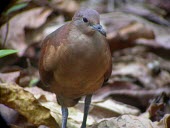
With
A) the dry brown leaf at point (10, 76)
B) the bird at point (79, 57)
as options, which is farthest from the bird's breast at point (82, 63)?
the dry brown leaf at point (10, 76)

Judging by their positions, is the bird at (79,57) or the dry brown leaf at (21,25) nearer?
the bird at (79,57)

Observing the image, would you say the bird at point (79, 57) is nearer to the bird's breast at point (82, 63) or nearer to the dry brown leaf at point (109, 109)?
the bird's breast at point (82, 63)

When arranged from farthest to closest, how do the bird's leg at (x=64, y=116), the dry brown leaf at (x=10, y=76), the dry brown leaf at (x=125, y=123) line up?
the dry brown leaf at (x=10, y=76) → the bird's leg at (x=64, y=116) → the dry brown leaf at (x=125, y=123)

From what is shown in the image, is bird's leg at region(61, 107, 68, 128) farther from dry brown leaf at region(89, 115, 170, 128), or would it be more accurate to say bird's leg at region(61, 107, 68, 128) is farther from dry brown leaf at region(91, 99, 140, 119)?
dry brown leaf at region(91, 99, 140, 119)

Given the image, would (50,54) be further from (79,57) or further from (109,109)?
(109,109)

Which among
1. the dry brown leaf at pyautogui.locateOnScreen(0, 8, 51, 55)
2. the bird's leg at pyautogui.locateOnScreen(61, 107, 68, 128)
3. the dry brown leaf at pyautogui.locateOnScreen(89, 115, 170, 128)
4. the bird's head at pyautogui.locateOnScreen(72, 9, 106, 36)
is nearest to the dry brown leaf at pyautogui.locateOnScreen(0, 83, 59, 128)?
the bird's leg at pyautogui.locateOnScreen(61, 107, 68, 128)

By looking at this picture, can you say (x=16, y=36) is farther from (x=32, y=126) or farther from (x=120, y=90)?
(x=32, y=126)

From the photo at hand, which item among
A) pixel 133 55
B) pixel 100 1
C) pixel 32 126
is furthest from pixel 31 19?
pixel 32 126

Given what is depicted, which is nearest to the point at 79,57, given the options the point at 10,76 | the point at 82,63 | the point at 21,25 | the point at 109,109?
the point at 82,63

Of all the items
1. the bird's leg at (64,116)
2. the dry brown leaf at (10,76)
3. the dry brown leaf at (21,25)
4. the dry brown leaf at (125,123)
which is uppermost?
the dry brown leaf at (125,123)
